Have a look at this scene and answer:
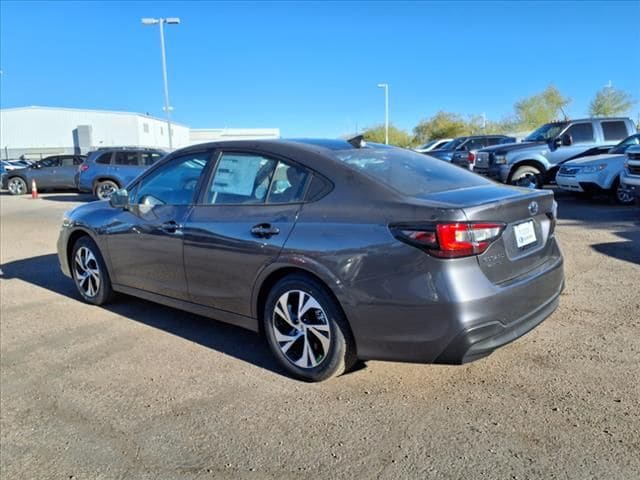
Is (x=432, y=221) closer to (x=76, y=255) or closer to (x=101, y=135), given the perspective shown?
(x=76, y=255)

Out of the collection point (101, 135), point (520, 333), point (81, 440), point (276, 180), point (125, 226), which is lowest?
point (81, 440)

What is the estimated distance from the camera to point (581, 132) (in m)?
13.4

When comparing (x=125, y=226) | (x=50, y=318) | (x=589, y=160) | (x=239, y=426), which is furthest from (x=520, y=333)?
(x=589, y=160)

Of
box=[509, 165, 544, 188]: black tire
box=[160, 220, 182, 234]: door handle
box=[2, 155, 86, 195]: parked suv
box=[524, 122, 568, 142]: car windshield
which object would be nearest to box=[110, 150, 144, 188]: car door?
box=[2, 155, 86, 195]: parked suv

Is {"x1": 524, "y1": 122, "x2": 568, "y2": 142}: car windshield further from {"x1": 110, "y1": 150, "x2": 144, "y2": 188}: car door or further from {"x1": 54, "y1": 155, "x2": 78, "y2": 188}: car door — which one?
{"x1": 54, "y1": 155, "x2": 78, "y2": 188}: car door

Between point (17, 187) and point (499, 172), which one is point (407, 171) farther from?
point (17, 187)

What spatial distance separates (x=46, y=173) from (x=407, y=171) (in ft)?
69.6

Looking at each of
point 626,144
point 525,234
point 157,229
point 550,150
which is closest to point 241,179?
point 157,229

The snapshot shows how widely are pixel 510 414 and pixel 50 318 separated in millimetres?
4239

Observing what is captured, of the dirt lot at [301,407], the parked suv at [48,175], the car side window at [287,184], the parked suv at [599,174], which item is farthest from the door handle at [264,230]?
the parked suv at [48,175]

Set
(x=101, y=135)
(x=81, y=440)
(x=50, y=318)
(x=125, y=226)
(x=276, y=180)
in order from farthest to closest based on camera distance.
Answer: (x=101, y=135), (x=50, y=318), (x=125, y=226), (x=276, y=180), (x=81, y=440)

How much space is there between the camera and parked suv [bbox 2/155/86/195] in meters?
21.2

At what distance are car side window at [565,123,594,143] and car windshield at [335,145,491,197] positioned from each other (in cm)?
1078

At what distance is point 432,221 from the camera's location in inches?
113
